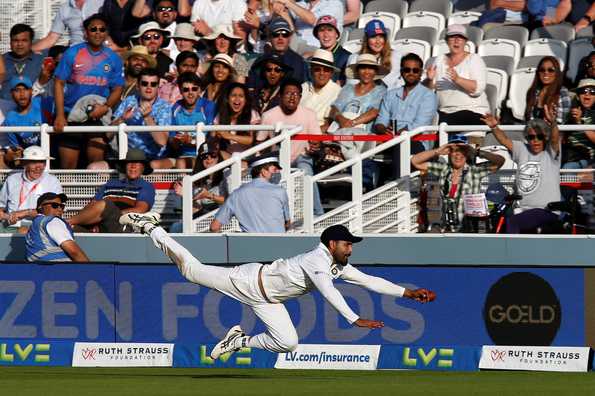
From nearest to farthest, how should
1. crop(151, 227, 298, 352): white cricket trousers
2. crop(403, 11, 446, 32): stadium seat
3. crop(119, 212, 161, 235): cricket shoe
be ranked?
crop(151, 227, 298, 352): white cricket trousers → crop(119, 212, 161, 235): cricket shoe → crop(403, 11, 446, 32): stadium seat

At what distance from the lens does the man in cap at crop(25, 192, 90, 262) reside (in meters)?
14.1

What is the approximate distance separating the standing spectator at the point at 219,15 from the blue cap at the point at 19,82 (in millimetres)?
2092

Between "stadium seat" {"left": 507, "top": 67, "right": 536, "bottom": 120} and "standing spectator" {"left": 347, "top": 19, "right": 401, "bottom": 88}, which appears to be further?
"standing spectator" {"left": 347, "top": 19, "right": 401, "bottom": 88}

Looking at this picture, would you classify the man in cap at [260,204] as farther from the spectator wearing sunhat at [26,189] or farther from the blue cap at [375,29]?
the blue cap at [375,29]

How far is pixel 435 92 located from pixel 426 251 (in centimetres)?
197

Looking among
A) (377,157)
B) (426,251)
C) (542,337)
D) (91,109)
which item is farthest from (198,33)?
(542,337)

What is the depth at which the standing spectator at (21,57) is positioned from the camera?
658 inches

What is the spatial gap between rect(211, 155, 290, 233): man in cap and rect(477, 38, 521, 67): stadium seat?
10.2ft

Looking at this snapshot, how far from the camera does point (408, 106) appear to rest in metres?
15.0

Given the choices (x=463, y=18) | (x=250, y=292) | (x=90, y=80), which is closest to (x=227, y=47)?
(x=90, y=80)

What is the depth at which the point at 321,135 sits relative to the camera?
14.9m

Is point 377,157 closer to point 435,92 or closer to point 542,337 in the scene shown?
point 435,92

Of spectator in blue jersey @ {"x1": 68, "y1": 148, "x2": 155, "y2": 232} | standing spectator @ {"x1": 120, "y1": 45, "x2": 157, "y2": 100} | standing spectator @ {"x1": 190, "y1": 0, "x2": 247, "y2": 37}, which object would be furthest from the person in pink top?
standing spectator @ {"x1": 190, "y1": 0, "x2": 247, "y2": 37}

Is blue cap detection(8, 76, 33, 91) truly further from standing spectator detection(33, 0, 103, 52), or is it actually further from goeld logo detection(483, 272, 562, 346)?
goeld logo detection(483, 272, 562, 346)
